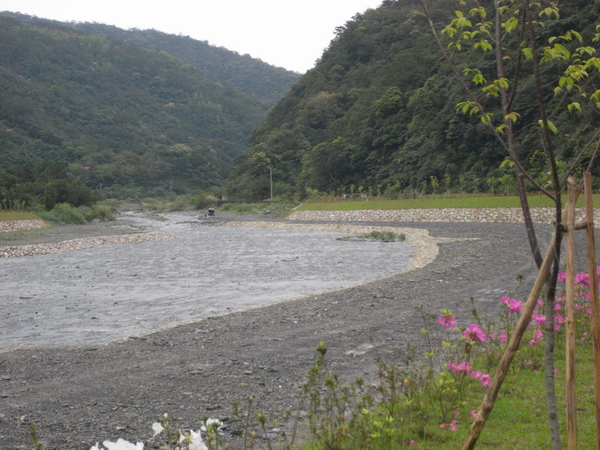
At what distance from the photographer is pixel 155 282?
18.2 m

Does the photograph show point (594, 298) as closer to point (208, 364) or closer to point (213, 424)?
point (213, 424)

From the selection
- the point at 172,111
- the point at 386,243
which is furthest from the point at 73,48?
the point at 386,243

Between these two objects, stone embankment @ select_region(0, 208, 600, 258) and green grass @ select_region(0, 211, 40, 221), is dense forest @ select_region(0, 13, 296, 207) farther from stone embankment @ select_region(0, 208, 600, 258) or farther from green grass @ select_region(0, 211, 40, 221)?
stone embankment @ select_region(0, 208, 600, 258)

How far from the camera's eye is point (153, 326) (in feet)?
37.1

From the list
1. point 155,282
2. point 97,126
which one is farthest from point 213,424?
point 97,126

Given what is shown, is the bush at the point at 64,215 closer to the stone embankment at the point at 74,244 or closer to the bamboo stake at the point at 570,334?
the stone embankment at the point at 74,244

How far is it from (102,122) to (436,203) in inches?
5076

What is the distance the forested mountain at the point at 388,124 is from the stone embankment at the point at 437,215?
129 inches

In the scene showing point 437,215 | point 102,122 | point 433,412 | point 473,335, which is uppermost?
point 102,122

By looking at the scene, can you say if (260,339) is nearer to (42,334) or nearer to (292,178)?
(42,334)

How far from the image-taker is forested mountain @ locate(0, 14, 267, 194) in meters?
118

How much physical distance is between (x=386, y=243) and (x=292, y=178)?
57.2 m

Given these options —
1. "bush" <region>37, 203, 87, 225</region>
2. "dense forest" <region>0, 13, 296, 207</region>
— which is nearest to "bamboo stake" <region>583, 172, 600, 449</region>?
"bush" <region>37, 203, 87, 225</region>

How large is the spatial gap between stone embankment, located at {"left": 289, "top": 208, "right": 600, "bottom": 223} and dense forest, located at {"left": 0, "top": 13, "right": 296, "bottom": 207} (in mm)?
30932
